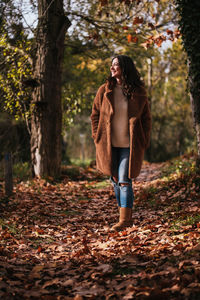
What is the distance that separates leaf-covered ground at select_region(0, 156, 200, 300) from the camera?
2.88 metres

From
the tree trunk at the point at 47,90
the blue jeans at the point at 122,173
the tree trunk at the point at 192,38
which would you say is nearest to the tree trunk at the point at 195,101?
the tree trunk at the point at 192,38

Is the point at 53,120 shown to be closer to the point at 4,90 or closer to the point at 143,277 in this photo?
the point at 4,90

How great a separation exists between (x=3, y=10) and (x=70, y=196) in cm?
417

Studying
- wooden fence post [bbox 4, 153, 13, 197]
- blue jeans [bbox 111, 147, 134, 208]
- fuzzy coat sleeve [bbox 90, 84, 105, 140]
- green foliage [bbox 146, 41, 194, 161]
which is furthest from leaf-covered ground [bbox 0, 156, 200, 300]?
green foliage [bbox 146, 41, 194, 161]

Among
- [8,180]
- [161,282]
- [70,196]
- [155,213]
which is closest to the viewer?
[161,282]

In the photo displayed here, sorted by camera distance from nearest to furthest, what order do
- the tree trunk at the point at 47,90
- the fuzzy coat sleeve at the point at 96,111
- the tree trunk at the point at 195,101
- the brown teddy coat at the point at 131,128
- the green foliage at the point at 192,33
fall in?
1. the brown teddy coat at the point at 131,128
2. the fuzzy coat sleeve at the point at 96,111
3. the green foliage at the point at 192,33
4. the tree trunk at the point at 195,101
5. the tree trunk at the point at 47,90

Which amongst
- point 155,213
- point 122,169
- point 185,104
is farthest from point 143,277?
point 185,104

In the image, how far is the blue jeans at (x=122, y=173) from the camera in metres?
4.70

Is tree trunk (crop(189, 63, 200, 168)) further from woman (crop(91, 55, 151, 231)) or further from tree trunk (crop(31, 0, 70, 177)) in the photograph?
tree trunk (crop(31, 0, 70, 177))

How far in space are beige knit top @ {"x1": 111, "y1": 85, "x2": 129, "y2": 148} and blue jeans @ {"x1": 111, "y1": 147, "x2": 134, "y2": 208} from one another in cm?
12

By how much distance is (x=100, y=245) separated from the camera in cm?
423

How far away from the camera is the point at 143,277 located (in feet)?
9.75

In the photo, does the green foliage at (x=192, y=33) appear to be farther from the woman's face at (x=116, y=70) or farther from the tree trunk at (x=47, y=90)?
the tree trunk at (x=47, y=90)

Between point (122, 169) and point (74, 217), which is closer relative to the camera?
point (122, 169)
